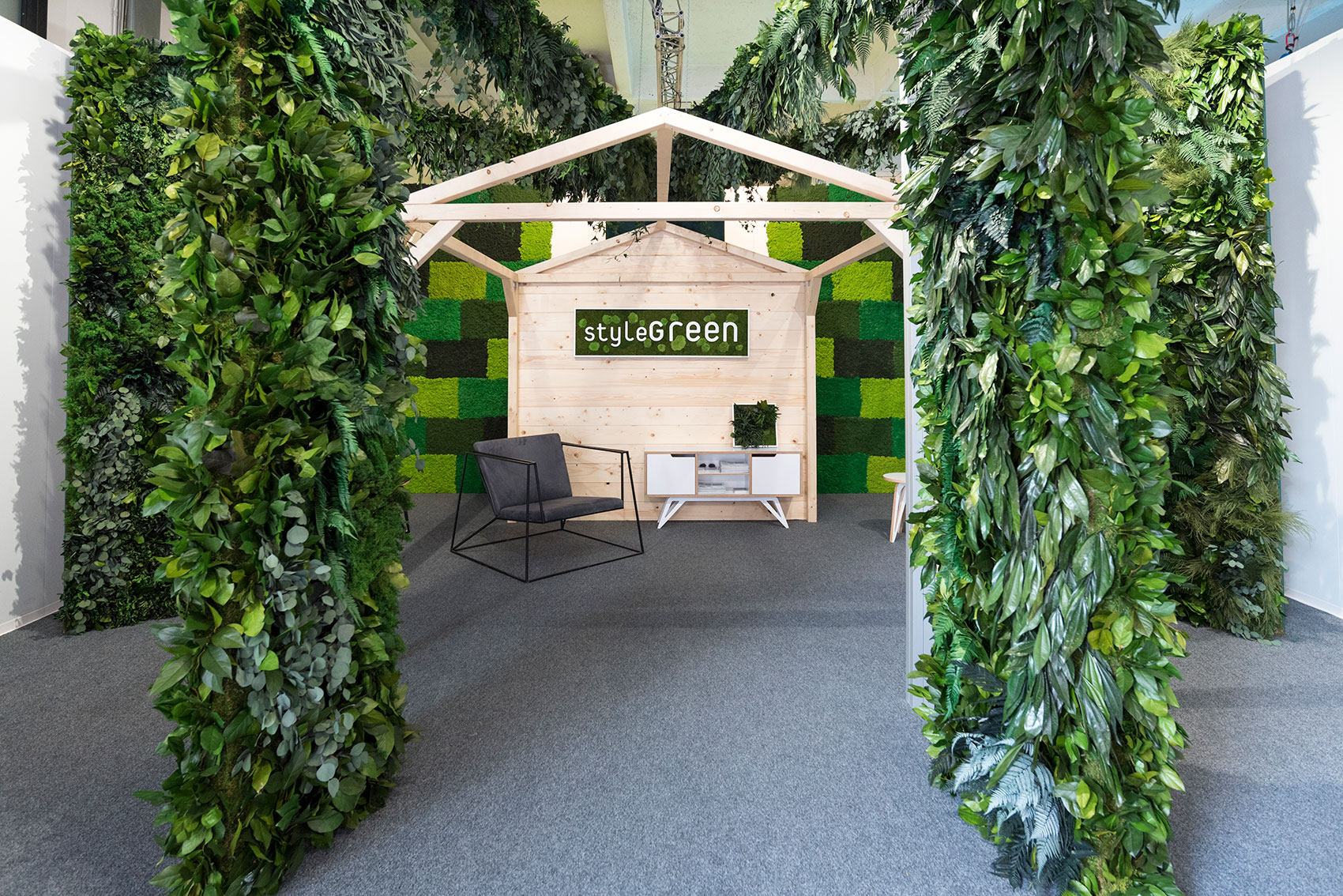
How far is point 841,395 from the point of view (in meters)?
6.65

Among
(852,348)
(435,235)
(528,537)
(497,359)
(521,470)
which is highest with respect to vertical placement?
(435,235)

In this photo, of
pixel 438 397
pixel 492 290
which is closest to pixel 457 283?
pixel 492 290

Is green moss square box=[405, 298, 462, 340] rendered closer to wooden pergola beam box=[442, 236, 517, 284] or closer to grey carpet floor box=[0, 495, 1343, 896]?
wooden pergola beam box=[442, 236, 517, 284]

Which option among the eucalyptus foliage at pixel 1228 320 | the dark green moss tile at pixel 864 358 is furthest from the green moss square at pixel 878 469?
the eucalyptus foliage at pixel 1228 320

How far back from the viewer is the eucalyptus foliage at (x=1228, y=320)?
9.82 feet

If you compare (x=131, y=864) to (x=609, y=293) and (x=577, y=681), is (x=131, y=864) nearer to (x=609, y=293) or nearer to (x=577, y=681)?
(x=577, y=681)

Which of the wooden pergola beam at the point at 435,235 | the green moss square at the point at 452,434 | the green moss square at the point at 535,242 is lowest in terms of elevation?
the green moss square at the point at 452,434

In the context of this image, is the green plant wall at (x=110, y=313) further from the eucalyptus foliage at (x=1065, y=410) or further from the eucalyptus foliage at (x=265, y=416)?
the eucalyptus foliage at (x=1065, y=410)

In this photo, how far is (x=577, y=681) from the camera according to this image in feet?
8.56

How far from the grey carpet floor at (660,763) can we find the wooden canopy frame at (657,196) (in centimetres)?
166

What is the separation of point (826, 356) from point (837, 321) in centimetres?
36

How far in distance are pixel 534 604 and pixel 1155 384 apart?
292cm

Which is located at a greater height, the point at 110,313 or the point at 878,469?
the point at 110,313

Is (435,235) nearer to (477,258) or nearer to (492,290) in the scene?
(477,258)
